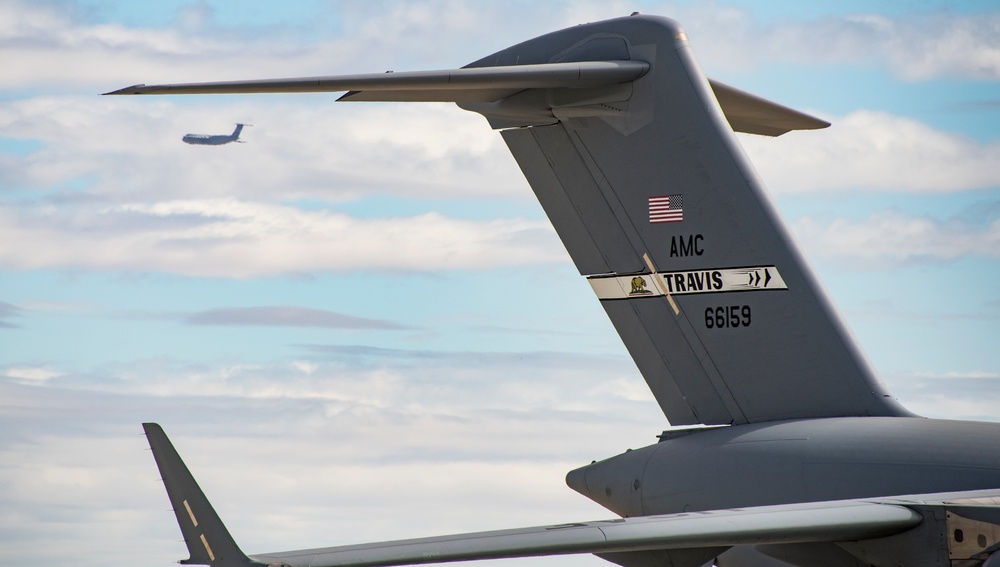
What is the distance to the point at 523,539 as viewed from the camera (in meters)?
7.54

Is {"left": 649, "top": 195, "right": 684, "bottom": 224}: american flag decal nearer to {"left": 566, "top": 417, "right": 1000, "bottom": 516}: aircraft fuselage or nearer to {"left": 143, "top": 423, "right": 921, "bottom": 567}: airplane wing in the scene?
{"left": 566, "top": 417, "right": 1000, "bottom": 516}: aircraft fuselage

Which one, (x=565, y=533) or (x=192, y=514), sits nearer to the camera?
(x=565, y=533)

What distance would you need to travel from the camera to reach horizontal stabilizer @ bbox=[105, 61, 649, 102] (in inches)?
427

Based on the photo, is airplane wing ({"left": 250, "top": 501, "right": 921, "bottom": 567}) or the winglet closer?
airplane wing ({"left": 250, "top": 501, "right": 921, "bottom": 567})

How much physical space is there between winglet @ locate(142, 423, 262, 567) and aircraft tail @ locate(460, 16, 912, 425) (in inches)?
190

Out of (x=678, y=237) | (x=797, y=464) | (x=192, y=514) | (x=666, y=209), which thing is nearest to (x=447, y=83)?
(x=666, y=209)

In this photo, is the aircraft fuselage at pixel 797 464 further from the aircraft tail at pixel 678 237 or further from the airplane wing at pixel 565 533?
the airplane wing at pixel 565 533

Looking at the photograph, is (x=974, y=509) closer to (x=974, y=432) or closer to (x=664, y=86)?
(x=974, y=432)

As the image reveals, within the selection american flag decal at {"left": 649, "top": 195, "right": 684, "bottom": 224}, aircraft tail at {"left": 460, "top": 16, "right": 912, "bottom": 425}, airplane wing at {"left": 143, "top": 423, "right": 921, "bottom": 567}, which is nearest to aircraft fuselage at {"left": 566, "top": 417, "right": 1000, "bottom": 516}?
aircraft tail at {"left": 460, "top": 16, "right": 912, "bottom": 425}

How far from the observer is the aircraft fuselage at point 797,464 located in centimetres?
895

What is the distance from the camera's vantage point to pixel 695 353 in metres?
11.3

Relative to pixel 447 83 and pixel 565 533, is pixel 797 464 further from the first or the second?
pixel 447 83

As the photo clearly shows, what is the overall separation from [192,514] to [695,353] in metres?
5.07

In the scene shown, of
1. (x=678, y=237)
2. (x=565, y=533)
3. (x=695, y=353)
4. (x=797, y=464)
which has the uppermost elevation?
(x=678, y=237)
